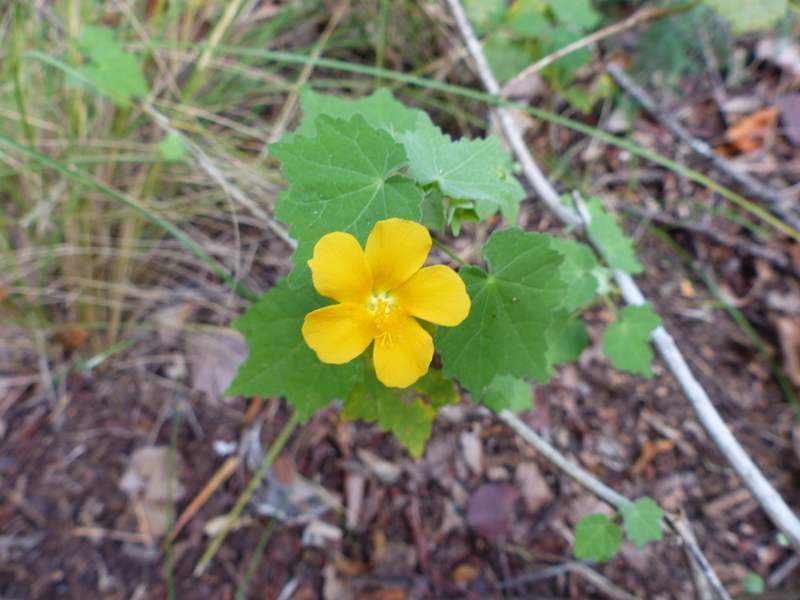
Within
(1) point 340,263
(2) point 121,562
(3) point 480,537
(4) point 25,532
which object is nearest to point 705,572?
(3) point 480,537

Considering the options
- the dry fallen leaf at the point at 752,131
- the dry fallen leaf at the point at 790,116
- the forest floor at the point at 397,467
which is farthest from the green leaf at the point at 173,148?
the dry fallen leaf at the point at 790,116

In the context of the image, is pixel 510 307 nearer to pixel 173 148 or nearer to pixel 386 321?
pixel 386 321

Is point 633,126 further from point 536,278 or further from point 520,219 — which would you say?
point 536,278

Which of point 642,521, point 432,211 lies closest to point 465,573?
point 642,521

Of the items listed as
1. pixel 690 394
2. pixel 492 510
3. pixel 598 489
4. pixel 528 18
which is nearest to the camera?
pixel 598 489

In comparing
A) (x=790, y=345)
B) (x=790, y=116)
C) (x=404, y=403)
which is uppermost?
(x=790, y=116)

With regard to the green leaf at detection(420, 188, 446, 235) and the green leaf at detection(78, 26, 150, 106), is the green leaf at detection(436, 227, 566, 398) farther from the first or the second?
the green leaf at detection(78, 26, 150, 106)

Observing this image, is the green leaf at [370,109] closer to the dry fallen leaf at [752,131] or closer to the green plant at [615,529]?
the green plant at [615,529]
